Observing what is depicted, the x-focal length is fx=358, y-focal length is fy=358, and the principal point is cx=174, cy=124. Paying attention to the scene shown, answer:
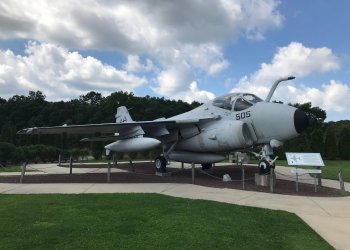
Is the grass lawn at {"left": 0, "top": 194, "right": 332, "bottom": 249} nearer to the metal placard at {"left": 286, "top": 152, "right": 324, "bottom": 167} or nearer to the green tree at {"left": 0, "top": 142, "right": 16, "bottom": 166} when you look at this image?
the metal placard at {"left": 286, "top": 152, "right": 324, "bottom": 167}

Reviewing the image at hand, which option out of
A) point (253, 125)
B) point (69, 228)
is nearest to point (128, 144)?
point (253, 125)

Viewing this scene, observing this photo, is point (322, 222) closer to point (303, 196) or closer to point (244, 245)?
point (244, 245)

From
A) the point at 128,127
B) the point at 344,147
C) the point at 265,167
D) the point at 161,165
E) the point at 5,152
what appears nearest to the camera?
the point at 265,167

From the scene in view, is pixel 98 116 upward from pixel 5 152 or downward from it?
upward

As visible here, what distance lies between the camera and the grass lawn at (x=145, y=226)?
503cm

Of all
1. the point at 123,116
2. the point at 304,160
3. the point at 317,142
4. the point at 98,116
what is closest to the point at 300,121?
the point at 304,160

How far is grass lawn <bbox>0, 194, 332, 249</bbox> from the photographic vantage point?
503cm

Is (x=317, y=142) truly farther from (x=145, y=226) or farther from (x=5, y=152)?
(x=145, y=226)

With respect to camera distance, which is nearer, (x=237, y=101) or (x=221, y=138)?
(x=237, y=101)

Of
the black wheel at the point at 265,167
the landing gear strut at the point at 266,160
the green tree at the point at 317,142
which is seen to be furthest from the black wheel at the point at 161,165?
the green tree at the point at 317,142

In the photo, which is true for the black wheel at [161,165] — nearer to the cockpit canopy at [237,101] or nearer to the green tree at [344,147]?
the cockpit canopy at [237,101]

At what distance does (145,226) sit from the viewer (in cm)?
595

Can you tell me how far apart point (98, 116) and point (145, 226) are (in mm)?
64858

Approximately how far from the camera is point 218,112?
14.4m
